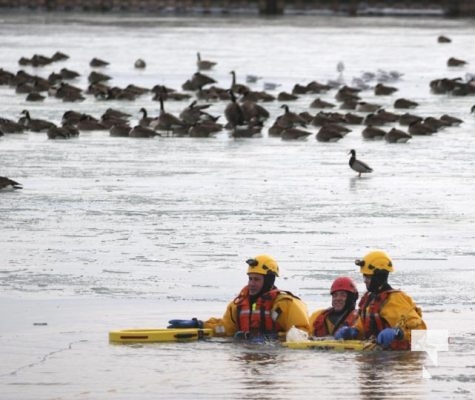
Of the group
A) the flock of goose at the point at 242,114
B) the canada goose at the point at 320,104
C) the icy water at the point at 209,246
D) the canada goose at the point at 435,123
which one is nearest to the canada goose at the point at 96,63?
the flock of goose at the point at 242,114

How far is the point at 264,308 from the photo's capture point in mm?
12383

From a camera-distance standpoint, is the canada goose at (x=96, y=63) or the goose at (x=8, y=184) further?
the canada goose at (x=96, y=63)

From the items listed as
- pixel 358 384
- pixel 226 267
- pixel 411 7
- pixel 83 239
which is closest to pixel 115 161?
pixel 83 239

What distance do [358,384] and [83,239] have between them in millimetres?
6918

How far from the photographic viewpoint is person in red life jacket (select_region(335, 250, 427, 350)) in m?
11.8

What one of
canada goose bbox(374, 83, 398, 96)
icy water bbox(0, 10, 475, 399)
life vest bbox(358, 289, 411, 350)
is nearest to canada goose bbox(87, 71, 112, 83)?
icy water bbox(0, 10, 475, 399)

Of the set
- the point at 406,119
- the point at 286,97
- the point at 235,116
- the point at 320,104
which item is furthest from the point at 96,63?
the point at 406,119

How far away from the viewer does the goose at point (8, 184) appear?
21688mm

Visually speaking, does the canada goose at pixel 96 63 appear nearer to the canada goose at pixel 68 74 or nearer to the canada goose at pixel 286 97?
the canada goose at pixel 68 74

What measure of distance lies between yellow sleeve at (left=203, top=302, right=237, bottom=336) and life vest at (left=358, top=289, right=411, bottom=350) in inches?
41.1

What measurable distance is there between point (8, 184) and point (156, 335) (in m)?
9.56

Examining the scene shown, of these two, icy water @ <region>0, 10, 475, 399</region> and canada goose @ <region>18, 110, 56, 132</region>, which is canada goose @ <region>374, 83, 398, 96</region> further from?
canada goose @ <region>18, 110, 56, 132</region>

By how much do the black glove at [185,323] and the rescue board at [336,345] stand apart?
81cm

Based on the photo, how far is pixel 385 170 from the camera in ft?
81.4
